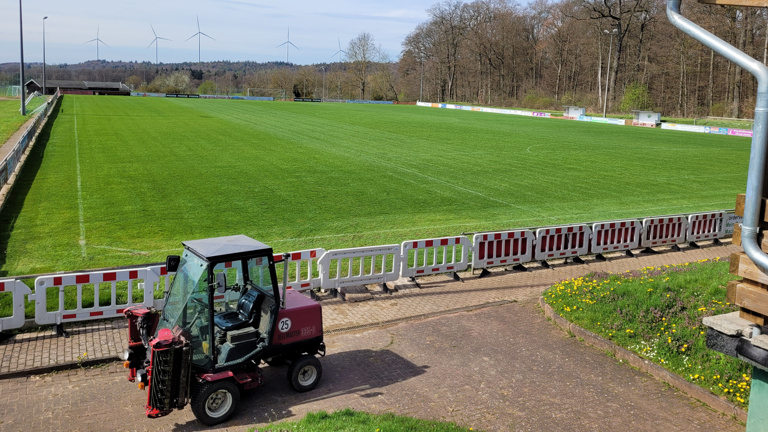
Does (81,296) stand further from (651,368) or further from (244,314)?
(651,368)

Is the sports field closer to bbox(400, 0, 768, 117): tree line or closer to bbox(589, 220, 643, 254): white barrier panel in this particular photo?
bbox(589, 220, 643, 254): white barrier panel

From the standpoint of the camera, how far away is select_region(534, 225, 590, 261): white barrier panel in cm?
1595

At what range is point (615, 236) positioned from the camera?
671 inches

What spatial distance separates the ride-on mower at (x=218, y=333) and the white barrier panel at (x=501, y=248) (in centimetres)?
676

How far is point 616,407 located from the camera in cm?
873

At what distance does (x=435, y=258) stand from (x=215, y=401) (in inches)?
296

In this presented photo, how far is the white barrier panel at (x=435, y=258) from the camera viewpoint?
14.3 m

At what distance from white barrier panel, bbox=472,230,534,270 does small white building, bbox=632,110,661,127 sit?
161 feet

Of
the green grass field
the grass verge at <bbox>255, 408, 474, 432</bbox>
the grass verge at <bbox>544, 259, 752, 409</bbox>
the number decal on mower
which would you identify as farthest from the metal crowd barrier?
the green grass field

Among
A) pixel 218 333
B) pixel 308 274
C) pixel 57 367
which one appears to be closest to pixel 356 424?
pixel 218 333

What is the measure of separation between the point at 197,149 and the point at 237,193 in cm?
1148

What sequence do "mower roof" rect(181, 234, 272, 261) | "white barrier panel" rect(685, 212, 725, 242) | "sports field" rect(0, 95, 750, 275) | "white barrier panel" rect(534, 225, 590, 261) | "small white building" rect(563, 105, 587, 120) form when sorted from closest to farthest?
"mower roof" rect(181, 234, 272, 261) < "white barrier panel" rect(534, 225, 590, 261) < "sports field" rect(0, 95, 750, 275) < "white barrier panel" rect(685, 212, 725, 242) < "small white building" rect(563, 105, 587, 120)

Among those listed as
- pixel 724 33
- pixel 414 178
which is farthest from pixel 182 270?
pixel 724 33

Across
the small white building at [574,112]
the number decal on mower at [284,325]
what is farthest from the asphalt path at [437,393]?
the small white building at [574,112]
